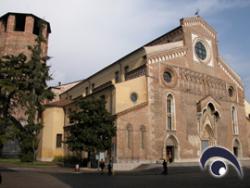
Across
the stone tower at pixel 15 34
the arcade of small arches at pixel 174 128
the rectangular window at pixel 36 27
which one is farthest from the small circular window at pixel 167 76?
the rectangular window at pixel 36 27

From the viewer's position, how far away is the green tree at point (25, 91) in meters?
33.8

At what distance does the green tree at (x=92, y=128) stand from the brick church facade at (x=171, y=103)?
56.8 inches

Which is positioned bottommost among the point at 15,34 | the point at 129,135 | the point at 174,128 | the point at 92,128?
the point at 129,135

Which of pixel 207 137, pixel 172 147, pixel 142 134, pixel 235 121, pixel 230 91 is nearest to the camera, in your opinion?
pixel 142 134

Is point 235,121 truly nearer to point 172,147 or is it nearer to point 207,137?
point 207,137

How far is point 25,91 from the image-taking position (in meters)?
36.2

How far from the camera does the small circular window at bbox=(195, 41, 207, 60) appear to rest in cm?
4038

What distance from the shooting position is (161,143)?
32938 mm

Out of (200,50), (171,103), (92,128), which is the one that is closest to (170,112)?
(171,103)

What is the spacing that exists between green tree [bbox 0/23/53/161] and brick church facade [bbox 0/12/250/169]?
209 inches

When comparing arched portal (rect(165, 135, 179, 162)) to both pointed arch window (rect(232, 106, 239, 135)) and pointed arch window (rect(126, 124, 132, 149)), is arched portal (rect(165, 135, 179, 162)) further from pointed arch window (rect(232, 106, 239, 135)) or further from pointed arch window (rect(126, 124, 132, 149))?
pointed arch window (rect(232, 106, 239, 135))

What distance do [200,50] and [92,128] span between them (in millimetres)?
20182

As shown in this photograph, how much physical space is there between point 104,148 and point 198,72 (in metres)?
17.4

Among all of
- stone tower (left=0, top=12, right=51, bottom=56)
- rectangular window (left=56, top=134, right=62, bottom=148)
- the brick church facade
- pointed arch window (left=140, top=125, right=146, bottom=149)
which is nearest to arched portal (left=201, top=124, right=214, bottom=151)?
the brick church facade
